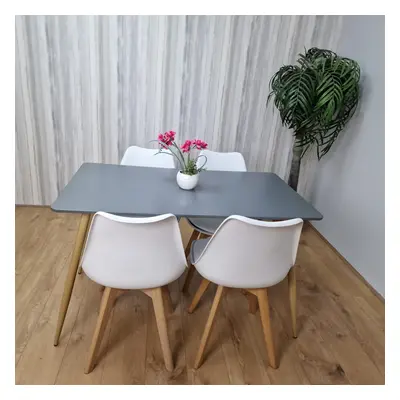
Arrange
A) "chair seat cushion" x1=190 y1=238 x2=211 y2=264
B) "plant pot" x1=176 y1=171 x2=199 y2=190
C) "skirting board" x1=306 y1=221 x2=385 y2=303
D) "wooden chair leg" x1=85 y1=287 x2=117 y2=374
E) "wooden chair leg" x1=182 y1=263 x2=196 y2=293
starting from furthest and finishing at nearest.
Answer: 1. "skirting board" x1=306 y1=221 x2=385 y2=303
2. "wooden chair leg" x1=182 y1=263 x2=196 y2=293
3. "plant pot" x1=176 y1=171 x2=199 y2=190
4. "chair seat cushion" x1=190 y1=238 x2=211 y2=264
5. "wooden chair leg" x1=85 y1=287 x2=117 y2=374

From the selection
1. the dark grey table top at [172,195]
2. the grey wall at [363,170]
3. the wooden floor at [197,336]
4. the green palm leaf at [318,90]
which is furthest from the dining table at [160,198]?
the grey wall at [363,170]

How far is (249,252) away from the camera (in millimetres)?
1343

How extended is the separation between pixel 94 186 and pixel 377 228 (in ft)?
6.33

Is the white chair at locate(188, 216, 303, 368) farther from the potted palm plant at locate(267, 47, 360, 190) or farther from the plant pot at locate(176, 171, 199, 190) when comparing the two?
the potted palm plant at locate(267, 47, 360, 190)

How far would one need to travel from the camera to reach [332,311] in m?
2.06

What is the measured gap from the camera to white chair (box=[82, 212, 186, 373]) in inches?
48.5

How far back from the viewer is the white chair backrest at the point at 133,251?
123 cm

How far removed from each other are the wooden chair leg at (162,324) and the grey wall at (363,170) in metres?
1.57

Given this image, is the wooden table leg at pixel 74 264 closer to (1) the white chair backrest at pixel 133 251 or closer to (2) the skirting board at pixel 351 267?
(1) the white chair backrest at pixel 133 251

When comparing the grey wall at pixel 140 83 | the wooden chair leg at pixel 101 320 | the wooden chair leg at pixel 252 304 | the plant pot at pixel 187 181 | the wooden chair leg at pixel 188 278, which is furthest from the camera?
the grey wall at pixel 140 83

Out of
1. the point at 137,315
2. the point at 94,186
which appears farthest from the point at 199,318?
the point at 94,186

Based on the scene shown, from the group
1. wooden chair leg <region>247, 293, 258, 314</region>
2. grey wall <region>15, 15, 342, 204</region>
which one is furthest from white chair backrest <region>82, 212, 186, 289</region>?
grey wall <region>15, 15, 342, 204</region>

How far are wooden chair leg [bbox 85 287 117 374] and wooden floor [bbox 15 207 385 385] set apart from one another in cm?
6

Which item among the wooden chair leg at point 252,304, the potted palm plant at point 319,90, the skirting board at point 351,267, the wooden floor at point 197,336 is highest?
the potted palm plant at point 319,90
